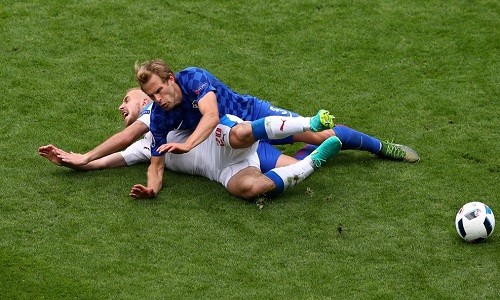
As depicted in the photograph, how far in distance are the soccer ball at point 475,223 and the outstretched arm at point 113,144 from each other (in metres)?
2.60

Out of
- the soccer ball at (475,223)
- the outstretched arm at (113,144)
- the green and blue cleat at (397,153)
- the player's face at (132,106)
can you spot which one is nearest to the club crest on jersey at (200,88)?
the outstretched arm at (113,144)

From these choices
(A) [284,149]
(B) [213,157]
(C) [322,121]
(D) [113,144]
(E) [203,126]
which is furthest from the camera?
(A) [284,149]

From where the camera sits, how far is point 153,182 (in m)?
8.58

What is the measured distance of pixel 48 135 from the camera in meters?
9.41

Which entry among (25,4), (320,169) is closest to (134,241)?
(320,169)

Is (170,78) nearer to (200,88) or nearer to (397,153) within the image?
(200,88)

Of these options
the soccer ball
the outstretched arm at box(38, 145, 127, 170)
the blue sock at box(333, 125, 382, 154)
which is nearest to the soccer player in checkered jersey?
the blue sock at box(333, 125, 382, 154)

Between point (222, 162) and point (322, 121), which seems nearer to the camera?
point (322, 121)

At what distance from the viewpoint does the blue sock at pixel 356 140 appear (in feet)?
29.3

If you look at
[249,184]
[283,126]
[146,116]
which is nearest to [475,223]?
[283,126]

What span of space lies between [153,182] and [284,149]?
1280 millimetres

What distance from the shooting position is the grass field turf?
24.4 feet

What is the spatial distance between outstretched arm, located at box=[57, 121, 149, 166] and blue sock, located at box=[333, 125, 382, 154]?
5.00ft

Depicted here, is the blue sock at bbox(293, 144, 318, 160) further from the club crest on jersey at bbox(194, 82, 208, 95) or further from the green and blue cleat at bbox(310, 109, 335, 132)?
the club crest on jersey at bbox(194, 82, 208, 95)
